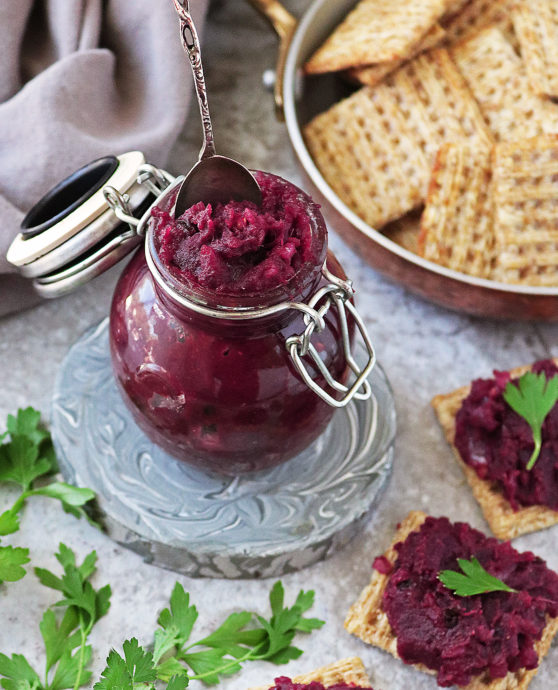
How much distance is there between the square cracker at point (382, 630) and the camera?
4.20 ft

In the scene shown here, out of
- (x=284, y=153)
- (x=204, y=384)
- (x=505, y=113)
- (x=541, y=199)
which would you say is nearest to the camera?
(x=204, y=384)

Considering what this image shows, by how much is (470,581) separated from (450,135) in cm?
92

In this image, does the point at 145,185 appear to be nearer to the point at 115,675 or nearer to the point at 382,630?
the point at 115,675

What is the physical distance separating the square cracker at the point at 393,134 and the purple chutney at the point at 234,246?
2.23 ft

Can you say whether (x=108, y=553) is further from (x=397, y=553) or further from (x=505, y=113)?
(x=505, y=113)

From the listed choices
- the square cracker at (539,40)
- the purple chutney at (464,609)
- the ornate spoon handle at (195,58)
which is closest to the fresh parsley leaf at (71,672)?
the purple chutney at (464,609)

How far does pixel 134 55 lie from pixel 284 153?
1.37 feet

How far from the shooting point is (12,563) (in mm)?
1245

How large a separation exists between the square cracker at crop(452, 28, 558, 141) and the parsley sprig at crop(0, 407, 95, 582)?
111 cm

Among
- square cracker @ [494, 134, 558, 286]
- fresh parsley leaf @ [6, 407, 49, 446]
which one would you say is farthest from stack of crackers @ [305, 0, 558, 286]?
fresh parsley leaf @ [6, 407, 49, 446]

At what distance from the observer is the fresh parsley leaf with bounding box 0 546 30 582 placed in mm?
1240

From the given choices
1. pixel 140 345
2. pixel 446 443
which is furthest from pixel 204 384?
pixel 446 443

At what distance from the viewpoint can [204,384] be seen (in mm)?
1113

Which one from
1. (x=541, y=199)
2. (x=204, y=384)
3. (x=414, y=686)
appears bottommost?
(x=414, y=686)
